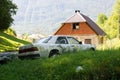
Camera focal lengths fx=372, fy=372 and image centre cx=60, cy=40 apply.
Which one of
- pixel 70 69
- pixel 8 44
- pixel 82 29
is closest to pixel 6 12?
pixel 8 44

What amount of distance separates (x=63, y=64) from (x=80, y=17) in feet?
171

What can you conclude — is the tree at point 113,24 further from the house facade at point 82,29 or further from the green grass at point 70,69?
the green grass at point 70,69

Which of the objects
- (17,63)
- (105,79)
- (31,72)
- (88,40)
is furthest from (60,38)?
(88,40)

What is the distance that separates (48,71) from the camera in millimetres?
12156

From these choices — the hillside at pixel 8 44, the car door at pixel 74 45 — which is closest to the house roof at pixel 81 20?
the hillside at pixel 8 44

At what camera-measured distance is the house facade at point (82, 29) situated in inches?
2511

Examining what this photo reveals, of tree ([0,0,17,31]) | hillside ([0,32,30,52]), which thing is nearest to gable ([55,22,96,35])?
hillside ([0,32,30,52])

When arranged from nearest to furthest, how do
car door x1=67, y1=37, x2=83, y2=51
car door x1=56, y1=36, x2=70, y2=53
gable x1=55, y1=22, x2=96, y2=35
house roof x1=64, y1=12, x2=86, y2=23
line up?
car door x1=56, y1=36, x2=70, y2=53, car door x1=67, y1=37, x2=83, y2=51, house roof x1=64, y1=12, x2=86, y2=23, gable x1=55, y1=22, x2=96, y2=35

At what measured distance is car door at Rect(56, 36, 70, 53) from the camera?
19.2m

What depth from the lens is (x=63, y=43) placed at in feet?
65.2

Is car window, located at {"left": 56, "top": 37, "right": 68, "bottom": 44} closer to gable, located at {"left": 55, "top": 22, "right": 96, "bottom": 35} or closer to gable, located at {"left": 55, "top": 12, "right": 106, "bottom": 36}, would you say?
gable, located at {"left": 55, "top": 12, "right": 106, "bottom": 36}

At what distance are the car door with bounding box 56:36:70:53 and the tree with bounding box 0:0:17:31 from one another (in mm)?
13912

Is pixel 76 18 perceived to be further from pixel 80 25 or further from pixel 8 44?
pixel 8 44

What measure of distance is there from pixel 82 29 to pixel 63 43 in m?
45.2
